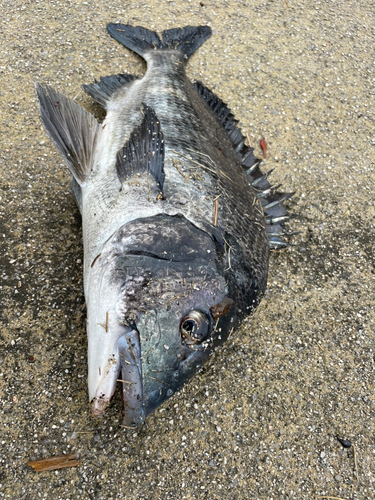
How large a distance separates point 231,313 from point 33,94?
146 inches

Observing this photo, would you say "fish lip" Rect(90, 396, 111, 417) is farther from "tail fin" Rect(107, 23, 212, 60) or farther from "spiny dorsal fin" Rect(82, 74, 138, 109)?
"tail fin" Rect(107, 23, 212, 60)

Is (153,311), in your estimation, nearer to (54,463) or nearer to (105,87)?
(54,463)

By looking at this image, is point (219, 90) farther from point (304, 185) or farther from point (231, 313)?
point (231, 313)

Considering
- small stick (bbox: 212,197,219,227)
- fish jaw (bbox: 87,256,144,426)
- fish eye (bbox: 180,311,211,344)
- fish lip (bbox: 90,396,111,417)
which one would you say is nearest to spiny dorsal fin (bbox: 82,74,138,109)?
small stick (bbox: 212,197,219,227)

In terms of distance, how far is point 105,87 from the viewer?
14.3 feet

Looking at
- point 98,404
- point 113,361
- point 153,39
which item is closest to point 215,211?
point 113,361

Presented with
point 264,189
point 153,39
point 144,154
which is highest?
point 153,39

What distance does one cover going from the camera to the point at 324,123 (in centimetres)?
529

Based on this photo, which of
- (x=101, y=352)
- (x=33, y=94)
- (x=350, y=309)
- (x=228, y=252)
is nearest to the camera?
(x=101, y=352)

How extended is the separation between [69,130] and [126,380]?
2.39 meters

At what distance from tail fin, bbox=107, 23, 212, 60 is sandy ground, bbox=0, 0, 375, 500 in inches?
5.9

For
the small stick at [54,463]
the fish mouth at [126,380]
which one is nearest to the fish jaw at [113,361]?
the fish mouth at [126,380]

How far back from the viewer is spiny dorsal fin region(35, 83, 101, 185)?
3293mm

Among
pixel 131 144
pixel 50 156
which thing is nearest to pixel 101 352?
pixel 131 144
